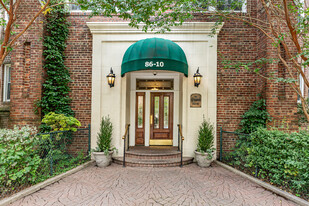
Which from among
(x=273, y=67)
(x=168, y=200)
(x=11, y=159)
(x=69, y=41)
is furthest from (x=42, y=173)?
(x=273, y=67)

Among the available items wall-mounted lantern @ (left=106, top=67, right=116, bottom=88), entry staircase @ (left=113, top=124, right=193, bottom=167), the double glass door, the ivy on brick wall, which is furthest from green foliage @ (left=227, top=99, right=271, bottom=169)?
the ivy on brick wall

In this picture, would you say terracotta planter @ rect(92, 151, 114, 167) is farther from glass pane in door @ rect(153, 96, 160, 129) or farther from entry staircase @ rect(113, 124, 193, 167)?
glass pane in door @ rect(153, 96, 160, 129)

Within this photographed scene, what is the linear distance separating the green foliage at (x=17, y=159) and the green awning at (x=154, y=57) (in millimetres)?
3598

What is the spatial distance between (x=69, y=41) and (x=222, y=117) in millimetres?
7162

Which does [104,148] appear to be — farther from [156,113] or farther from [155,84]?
[155,84]

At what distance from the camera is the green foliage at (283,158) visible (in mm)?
3449

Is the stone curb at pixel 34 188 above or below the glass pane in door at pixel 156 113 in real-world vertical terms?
below

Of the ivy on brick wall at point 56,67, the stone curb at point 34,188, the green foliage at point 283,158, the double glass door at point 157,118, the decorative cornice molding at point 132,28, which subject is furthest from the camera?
the double glass door at point 157,118

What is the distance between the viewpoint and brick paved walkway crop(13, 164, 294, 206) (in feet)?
11.1

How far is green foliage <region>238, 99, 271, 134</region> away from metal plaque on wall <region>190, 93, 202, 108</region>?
1.78 meters

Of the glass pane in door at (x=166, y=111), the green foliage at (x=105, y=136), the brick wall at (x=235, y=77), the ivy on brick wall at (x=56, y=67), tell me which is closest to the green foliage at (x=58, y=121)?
the ivy on brick wall at (x=56, y=67)

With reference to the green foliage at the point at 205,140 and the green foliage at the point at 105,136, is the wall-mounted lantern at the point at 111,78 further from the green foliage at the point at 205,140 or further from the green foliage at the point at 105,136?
the green foliage at the point at 205,140

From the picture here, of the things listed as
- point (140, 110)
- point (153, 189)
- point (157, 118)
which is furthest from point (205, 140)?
point (140, 110)

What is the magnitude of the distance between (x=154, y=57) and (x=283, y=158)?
4.60 metres
